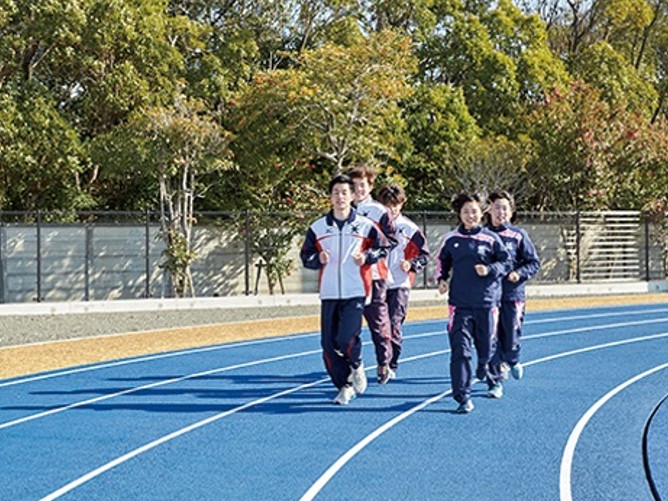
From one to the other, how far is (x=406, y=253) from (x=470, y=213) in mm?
1686

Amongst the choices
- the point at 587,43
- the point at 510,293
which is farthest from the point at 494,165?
the point at 510,293

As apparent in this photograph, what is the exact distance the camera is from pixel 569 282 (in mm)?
30516

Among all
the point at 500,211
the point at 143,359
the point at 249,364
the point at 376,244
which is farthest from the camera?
the point at 143,359

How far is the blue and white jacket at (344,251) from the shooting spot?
949 cm

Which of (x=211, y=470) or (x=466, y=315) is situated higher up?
(x=466, y=315)

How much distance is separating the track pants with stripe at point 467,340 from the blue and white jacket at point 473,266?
0.09m

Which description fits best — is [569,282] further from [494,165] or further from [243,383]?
[243,383]

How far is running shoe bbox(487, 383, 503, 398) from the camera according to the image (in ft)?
32.5

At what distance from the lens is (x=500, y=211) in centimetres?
1044

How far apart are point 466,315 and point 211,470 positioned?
121 inches

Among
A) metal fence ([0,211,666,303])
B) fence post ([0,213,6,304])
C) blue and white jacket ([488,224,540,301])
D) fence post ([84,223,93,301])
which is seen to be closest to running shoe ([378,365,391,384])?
blue and white jacket ([488,224,540,301])

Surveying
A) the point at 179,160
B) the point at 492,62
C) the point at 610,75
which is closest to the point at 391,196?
the point at 179,160

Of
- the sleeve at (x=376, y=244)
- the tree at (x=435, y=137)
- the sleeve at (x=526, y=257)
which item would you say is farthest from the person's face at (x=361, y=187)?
the tree at (x=435, y=137)

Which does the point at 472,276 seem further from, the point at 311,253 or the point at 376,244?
the point at 311,253
